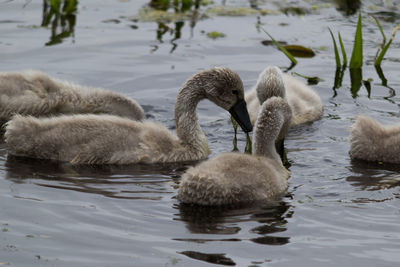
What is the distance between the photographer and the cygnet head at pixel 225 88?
31.3 feet

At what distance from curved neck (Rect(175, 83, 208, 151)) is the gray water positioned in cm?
45

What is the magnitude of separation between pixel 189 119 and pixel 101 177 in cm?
155

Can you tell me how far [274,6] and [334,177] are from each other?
8.01 metres

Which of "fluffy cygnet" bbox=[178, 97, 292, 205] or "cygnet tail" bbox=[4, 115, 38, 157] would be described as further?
"cygnet tail" bbox=[4, 115, 38, 157]

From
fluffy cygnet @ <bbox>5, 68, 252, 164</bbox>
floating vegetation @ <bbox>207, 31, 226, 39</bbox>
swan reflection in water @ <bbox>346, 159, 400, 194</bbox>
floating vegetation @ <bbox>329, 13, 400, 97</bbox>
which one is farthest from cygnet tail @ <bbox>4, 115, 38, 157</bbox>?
floating vegetation @ <bbox>207, 31, 226, 39</bbox>

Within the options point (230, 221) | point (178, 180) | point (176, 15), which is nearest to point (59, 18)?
point (176, 15)

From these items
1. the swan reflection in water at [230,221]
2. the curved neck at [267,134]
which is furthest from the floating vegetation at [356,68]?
the swan reflection in water at [230,221]

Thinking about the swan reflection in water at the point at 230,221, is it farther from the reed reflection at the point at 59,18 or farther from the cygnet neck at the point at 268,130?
the reed reflection at the point at 59,18

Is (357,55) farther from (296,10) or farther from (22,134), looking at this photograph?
(22,134)

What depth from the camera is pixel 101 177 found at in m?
8.55

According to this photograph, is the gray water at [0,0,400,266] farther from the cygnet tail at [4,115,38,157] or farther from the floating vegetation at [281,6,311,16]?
the floating vegetation at [281,6,311,16]

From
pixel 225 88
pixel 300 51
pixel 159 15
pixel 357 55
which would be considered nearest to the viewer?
pixel 225 88

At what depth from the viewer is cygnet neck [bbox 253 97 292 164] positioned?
28.2ft

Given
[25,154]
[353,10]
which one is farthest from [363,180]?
[353,10]
